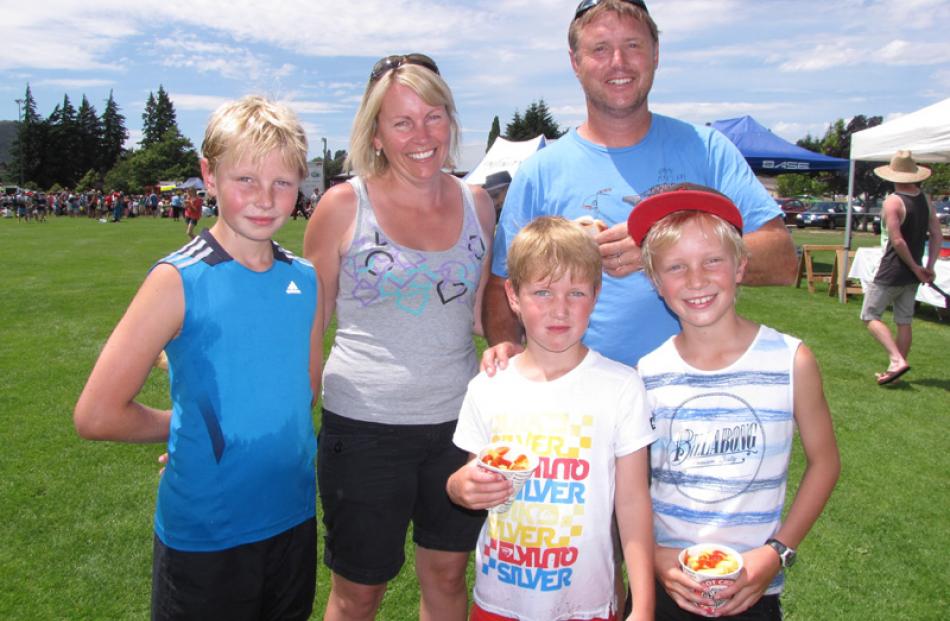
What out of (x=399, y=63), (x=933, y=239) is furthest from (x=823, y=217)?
(x=399, y=63)

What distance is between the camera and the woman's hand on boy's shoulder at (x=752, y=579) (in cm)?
201

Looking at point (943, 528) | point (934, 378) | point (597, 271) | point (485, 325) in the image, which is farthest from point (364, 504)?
point (934, 378)

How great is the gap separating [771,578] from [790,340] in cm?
76

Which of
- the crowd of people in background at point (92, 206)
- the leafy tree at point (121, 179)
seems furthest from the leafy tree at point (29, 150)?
the crowd of people in background at point (92, 206)

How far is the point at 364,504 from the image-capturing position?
2684 millimetres

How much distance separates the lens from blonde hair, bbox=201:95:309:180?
222 cm

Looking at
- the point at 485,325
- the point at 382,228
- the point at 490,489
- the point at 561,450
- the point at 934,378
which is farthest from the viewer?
the point at 934,378

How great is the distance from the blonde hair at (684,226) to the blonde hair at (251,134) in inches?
50.2

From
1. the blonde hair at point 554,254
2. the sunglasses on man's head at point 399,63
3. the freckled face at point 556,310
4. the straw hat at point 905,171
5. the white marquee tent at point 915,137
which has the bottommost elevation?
the freckled face at point 556,310

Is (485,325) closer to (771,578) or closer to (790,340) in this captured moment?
(790,340)

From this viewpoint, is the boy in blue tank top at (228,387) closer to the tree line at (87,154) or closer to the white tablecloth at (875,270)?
the white tablecloth at (875,270)

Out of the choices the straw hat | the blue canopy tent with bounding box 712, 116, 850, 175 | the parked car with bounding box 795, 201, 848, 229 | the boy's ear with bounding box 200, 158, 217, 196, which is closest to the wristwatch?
the boy's ear with bounding box 200, 158, 217, 196

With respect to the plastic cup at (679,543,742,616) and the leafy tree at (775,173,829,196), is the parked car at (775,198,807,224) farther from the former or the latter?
the plastic cup at (679,543,742,616)

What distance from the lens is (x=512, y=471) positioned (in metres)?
1.90
